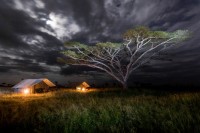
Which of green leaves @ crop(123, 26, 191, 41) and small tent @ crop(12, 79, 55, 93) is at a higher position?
green leaves @ crop(123, 26, 191, 41)

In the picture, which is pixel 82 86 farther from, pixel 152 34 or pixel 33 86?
pixel 152 34

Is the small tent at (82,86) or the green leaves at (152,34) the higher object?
the green leaves at (152,34)

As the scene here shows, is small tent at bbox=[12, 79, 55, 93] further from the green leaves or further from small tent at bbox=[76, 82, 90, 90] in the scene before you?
the green leaves

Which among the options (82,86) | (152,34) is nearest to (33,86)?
(82,86)

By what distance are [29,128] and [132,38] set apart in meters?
20.6

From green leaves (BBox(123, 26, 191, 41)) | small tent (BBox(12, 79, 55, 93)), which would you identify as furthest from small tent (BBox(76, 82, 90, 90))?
green leaves (BBox(123, 26, 191, 41))

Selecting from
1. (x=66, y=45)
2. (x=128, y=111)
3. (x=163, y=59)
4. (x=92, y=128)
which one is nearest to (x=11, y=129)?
(x=92, y=128)

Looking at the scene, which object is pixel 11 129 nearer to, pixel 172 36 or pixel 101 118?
pixel 101 118

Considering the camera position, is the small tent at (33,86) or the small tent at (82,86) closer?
the small tent at (33,86)

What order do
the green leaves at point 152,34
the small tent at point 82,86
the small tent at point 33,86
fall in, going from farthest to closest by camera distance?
1. the small tent at point 82,86
2. the small tent at point 33,86
3. the green leaves at point 152,34

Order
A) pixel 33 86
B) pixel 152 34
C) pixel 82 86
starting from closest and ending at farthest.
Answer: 1. pixel 152 34
2. pixel 33 86
3. pixel 82 86

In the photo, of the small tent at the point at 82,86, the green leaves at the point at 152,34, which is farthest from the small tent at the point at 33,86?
the green leaves at the point at 152,34

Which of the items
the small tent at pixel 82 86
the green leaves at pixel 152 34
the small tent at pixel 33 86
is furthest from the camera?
the small tent at pixel 82 86

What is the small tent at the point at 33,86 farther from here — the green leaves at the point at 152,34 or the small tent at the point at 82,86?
the green leaves at the point at 152,34
